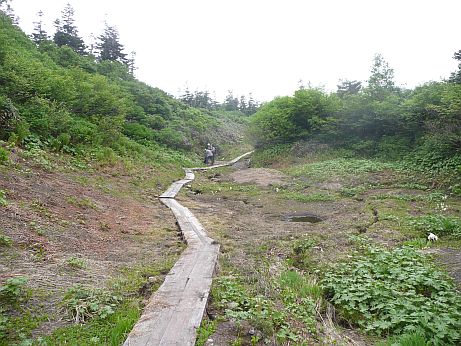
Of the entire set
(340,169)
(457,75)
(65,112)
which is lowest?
(340,169)

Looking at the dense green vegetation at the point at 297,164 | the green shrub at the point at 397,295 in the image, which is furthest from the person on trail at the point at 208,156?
the green shrub at the point at 397,295

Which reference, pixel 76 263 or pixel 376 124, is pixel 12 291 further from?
pixel 376 124

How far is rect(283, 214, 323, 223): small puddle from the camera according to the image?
10.7 meters

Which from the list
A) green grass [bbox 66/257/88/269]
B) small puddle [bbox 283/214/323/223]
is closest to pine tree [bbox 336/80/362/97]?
small puddle [bbox 283/214/323/223]

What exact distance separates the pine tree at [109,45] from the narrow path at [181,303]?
45751 millimetres

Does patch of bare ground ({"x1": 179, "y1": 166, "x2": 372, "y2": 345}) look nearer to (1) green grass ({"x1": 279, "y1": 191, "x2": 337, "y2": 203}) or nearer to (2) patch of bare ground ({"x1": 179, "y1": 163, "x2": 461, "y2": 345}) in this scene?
(2) patch of bare ground ({"x1": 179, "y1": 163, "x2": 461, "y2": 345})

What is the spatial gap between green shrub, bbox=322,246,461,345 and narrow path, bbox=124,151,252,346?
200cm

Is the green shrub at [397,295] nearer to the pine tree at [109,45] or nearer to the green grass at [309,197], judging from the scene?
the green grass at [309,197]

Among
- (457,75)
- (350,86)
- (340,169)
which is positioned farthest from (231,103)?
(340,169)

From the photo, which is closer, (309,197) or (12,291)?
(12,291)

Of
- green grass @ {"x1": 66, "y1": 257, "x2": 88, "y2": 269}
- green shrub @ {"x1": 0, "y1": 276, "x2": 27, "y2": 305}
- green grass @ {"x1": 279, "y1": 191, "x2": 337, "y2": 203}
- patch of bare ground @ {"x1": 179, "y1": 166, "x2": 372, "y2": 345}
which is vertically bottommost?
patch of bare ground @ {"x1": 179, "y1": 166, "x2": 372, "y2": 345}

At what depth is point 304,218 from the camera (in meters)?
11.0

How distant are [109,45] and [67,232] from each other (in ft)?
152

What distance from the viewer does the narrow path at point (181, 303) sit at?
3158 mm
